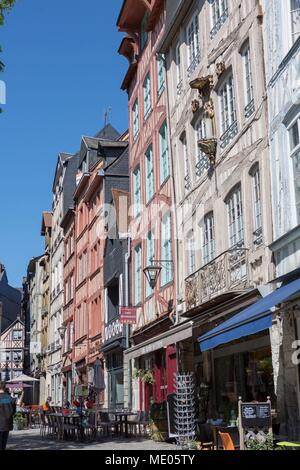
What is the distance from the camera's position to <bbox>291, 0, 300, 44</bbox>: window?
12.2 m

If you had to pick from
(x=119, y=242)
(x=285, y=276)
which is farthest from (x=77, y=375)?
(x=285, y=276)

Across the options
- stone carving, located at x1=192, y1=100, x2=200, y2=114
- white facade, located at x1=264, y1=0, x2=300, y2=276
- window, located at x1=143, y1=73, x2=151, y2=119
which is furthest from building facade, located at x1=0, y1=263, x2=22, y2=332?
white facade, located at x1=264, y1=0, x2=300, y2=276

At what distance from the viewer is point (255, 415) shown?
33.8 ft

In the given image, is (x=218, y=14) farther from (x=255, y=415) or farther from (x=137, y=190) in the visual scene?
(x=255, y=415)

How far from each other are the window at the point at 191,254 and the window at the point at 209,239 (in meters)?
0.95

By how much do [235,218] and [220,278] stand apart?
1.34 metres

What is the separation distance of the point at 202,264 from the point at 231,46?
17.3 ft

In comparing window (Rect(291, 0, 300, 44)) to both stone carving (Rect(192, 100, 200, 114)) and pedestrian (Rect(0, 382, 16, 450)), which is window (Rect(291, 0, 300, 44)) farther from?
pedestrian (Rect(0, 382, 16, 450))

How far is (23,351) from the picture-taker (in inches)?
3024

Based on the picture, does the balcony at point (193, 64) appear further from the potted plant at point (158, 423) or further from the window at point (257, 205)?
the potted plant at point (158, 423)

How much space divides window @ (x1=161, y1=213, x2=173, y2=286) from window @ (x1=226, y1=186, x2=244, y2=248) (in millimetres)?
4891

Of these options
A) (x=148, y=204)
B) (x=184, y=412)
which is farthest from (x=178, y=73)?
(x=184, y=412)

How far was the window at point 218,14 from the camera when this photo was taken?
1586 cm
